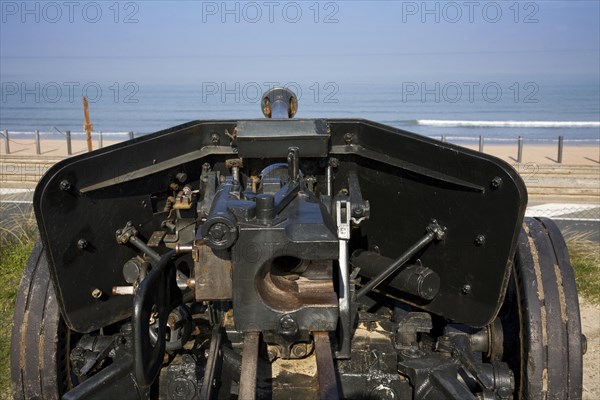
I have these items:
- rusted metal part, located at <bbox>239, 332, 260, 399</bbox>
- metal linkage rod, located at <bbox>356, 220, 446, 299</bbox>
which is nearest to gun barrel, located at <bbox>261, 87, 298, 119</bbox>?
metal linkage rod, located at <bbox>356, 220, 446, 299</bbox>

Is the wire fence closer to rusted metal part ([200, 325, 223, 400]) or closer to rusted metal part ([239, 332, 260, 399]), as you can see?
rusted metal part ([200, 325, 223, 400])

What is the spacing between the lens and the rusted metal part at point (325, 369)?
214 centimetres

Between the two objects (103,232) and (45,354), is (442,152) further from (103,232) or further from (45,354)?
(45,354)

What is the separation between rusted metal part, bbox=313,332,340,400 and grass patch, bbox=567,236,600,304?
14.4 ft

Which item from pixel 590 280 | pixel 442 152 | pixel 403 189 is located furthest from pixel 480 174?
pixel 590 280

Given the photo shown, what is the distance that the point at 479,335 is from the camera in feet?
12.0

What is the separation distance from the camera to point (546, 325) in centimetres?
324

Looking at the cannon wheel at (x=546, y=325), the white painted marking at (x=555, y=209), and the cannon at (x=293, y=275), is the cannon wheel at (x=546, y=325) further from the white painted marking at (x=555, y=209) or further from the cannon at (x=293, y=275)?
the white painted marking at (x=555, y=209)

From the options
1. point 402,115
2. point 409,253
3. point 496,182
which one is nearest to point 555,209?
point 409,253

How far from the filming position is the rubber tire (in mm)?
3309

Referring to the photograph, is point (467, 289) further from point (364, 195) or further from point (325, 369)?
point (325, 369)

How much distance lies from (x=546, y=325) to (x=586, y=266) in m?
3.93

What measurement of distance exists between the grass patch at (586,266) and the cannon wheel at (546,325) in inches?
118

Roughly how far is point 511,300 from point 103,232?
7.87ft
